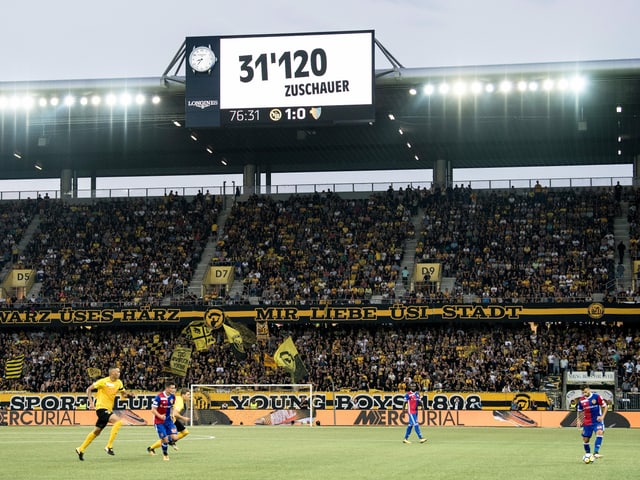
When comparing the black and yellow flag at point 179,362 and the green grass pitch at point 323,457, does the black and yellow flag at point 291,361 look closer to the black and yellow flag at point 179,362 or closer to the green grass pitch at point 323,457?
the black and yellow flag at point 179,362

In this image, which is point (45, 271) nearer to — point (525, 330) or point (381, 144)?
point (381, 144)

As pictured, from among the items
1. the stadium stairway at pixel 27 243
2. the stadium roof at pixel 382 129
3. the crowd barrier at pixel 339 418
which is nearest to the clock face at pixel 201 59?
the stadium roof at pixel 382 129

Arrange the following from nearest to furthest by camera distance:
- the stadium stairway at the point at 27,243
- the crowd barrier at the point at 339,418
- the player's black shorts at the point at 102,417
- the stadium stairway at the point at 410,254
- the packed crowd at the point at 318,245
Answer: the player's black shorts at the point at 102,417, the crowd barrier at the point at 339,418, the stadium stairway at the point at 410,254, the packed crowd at the point at 318,245, the stadium stairway at the point at 27,243

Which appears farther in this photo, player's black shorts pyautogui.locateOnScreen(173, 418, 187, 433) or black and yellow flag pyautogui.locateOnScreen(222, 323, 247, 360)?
black and yellow flag pyautogui.locateOnScreen(222, 323, 247, 360)

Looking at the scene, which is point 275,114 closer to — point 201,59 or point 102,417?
point 201,59

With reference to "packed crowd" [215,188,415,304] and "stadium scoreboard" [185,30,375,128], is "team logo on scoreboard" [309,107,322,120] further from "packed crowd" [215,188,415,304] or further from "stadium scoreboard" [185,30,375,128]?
"packed crowd" [215,188,415,304]

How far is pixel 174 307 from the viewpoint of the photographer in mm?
60000

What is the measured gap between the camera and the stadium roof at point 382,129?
5538cm

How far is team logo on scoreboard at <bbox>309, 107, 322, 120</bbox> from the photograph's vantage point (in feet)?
182

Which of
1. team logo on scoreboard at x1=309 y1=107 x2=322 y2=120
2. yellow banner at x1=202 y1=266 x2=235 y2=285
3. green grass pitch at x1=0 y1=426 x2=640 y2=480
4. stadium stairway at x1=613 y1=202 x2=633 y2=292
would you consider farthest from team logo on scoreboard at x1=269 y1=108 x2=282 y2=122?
stadium stairway at x1=613 y1=202 x2=633 y2=292

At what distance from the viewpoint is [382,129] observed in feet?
218

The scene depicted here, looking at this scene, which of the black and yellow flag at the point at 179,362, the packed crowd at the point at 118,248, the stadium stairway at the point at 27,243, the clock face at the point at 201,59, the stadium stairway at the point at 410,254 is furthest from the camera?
the stadium stairway at the point at 27,243

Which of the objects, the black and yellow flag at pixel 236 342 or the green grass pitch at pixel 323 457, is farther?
the black and yellow flag at pixel 236 342

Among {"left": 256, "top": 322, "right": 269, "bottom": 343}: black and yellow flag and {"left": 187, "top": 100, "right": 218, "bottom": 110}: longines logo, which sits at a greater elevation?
{"left": 187, "top": 100, "right": 218, "bottom": 110}: longines logo
